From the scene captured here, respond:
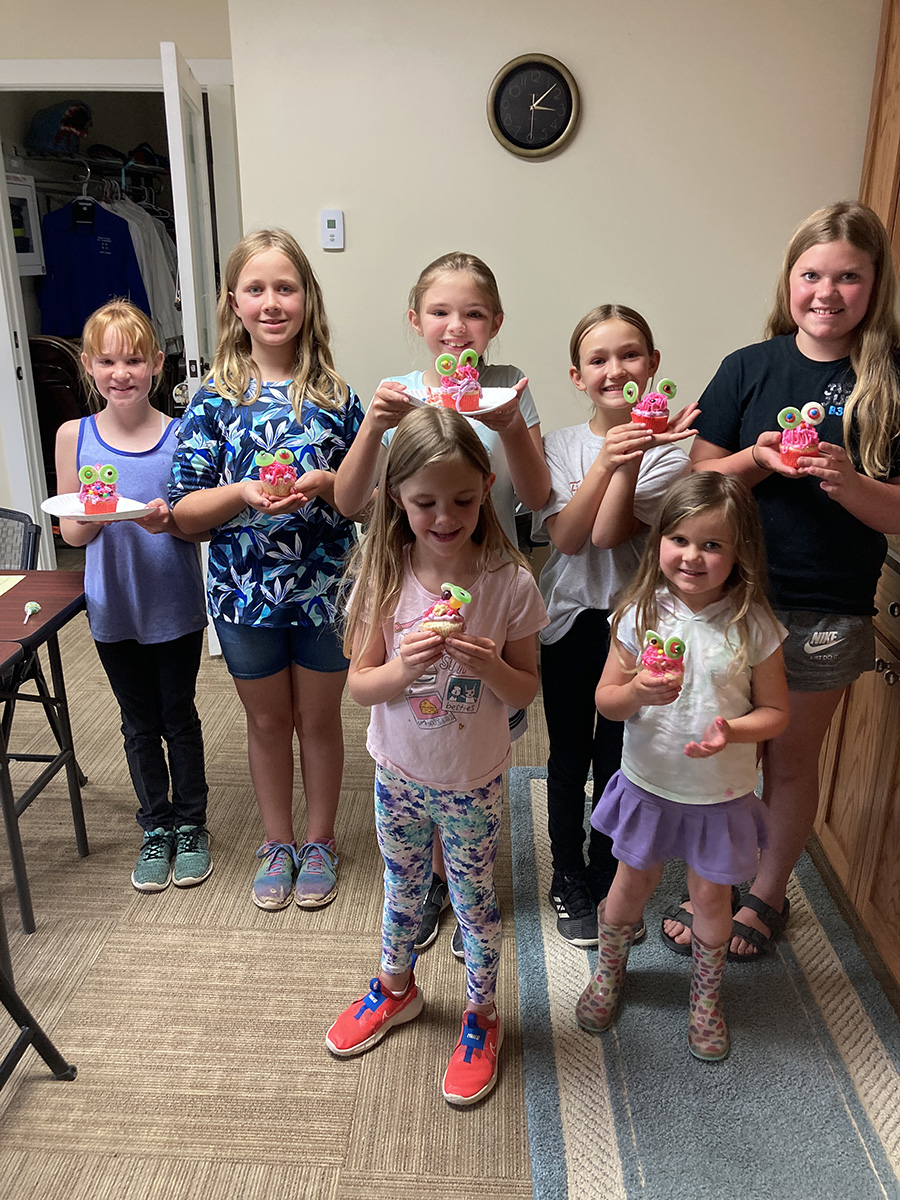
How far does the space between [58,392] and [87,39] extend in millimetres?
1723

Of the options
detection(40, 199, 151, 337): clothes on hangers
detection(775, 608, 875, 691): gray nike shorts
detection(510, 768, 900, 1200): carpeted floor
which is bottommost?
detection(510, 768, 900, 1200): carpeted floor

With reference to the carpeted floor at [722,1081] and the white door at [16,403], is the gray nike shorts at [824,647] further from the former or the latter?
the white door at [16,403]

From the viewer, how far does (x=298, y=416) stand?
1.77 metres

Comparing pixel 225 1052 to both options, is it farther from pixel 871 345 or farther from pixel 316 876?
pixel 871 345

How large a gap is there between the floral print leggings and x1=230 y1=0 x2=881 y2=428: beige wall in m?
1.92

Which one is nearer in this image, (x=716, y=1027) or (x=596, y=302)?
(x=716, y=1027)

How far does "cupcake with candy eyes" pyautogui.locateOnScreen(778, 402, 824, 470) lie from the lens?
1.41 metres

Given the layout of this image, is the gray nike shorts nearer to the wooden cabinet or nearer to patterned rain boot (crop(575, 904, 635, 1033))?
the wooden cabinet

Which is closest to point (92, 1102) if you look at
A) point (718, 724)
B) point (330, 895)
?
point (330, 895)

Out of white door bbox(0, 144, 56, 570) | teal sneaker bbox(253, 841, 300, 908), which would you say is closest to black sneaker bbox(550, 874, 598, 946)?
teal sneaker bbox(253, 841, 300, 908)

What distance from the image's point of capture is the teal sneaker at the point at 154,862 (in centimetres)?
211

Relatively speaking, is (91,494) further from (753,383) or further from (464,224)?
(464,224)

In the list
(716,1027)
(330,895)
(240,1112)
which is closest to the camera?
(240,1112)

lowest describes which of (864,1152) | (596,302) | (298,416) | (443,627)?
(864,1152)
